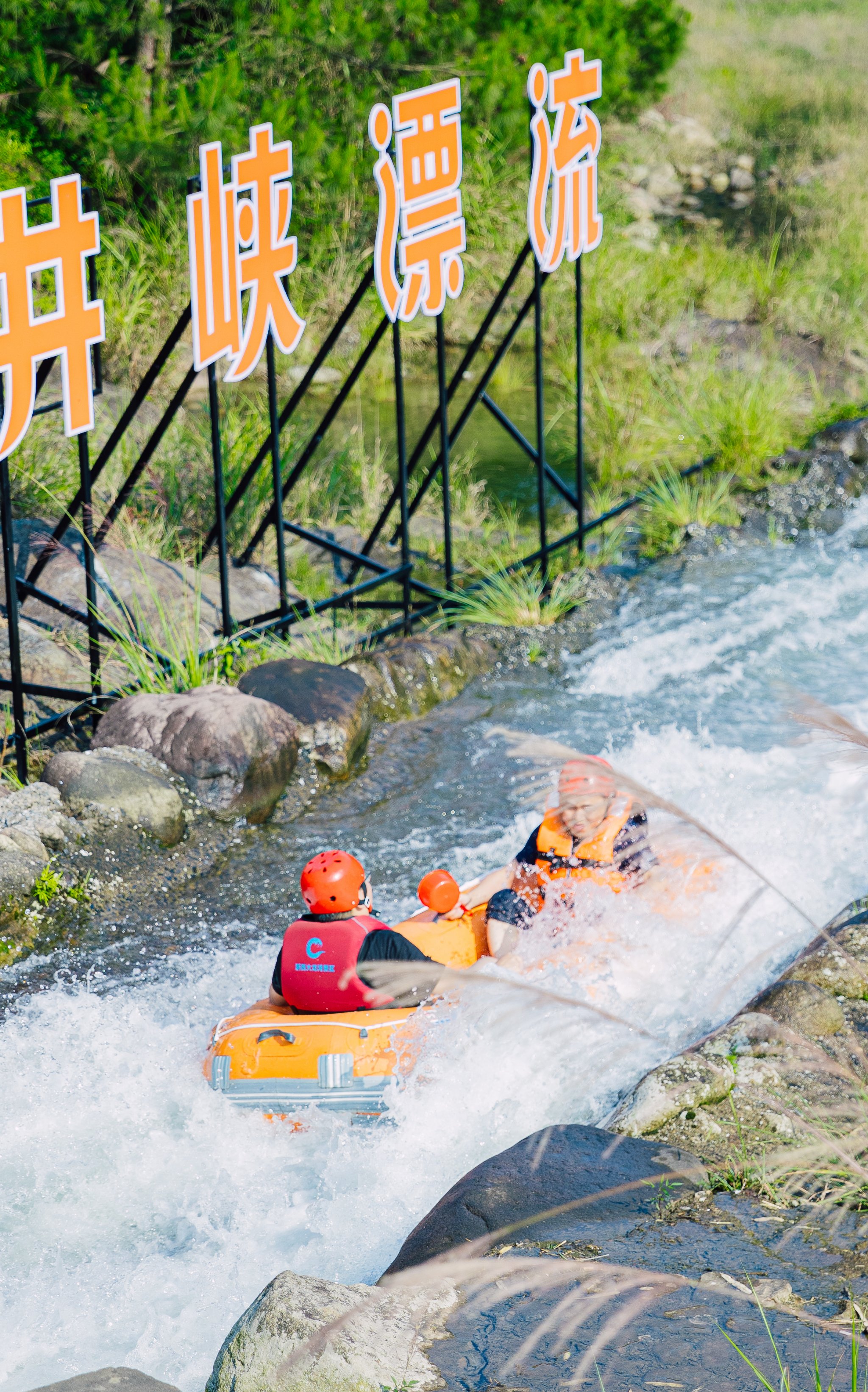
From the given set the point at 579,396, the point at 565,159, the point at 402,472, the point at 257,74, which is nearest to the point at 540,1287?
the point at 402,472

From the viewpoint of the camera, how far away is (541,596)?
8.54 meters

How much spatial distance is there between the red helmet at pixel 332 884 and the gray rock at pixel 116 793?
5.85 feet

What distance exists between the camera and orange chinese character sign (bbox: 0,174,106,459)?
17.4 feet

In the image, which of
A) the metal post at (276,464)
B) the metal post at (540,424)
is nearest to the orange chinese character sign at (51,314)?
the metal post at (276,464)

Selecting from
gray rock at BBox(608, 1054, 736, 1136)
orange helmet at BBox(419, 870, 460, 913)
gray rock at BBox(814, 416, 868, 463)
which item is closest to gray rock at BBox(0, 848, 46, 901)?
orange helmet at BBox(419, 870, 460, 913)

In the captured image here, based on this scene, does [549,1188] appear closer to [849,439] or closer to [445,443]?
[445,443]

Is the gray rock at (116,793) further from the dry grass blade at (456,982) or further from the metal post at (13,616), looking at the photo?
the dry grass blade at (456,982)

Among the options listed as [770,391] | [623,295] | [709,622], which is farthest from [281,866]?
[623,295]

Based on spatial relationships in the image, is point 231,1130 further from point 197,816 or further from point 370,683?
point 370,683

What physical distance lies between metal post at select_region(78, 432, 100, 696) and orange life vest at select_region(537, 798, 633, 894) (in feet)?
8.31

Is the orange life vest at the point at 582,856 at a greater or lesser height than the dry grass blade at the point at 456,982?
lesser

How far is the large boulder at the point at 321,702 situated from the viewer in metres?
6.60

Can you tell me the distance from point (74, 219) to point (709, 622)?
4694mm

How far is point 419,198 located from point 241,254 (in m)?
1.14
